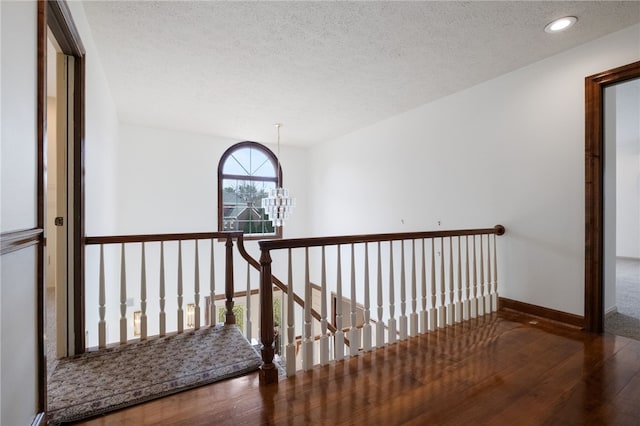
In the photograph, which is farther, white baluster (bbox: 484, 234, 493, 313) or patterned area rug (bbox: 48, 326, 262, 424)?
white baluster (bbox: 484, 234, 493, 313)

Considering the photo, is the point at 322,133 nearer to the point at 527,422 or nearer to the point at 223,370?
the point at 223,370

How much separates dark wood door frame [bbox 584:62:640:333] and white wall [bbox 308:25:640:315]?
0.21 feet

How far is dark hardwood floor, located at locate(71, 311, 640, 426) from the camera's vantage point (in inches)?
57.2

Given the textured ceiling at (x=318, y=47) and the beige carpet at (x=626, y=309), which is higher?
the textured ceiling at (x=318, y=47)

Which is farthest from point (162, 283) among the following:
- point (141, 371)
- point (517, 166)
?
point (517, 166)

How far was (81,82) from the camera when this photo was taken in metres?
2.05

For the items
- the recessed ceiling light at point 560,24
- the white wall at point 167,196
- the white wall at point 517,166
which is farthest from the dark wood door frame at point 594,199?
the white wall at point 167,196

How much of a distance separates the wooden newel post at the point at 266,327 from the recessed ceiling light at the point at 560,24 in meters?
2.71

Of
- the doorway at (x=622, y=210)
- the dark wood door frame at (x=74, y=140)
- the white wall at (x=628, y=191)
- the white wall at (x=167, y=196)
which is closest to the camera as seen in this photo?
the dark wood door frame at (x=74, y=140)

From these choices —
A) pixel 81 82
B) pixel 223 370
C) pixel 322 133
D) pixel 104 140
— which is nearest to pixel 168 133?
pixel 104 140

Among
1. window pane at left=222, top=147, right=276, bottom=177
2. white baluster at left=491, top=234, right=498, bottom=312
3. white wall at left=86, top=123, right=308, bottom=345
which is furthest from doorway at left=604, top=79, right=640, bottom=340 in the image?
window pane at left=222, top=147, right=276, bottom=177

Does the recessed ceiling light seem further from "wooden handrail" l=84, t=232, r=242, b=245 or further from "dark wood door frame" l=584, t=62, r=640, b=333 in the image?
"wooden handrail" l=84, t=232, r=242, b=245

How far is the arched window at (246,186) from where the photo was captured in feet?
18.7

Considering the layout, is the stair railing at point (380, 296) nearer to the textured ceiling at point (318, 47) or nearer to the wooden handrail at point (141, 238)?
the wooden handrail at point (141, 238)
